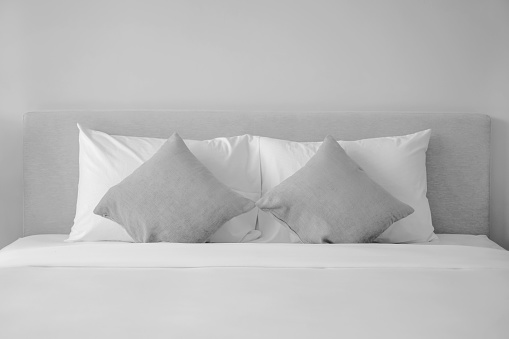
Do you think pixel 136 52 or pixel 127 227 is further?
pixel 136 52

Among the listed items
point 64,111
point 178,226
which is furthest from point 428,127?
point 64,111

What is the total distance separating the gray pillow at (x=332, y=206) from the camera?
3.00 m

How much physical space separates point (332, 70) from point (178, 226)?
1303 mm

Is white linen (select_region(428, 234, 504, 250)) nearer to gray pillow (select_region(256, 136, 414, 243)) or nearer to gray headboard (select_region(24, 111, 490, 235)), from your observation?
gray headboard (select_region(24, 111, 490, 235))

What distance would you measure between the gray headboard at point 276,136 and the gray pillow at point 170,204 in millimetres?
511

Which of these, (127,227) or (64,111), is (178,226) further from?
(64,111)

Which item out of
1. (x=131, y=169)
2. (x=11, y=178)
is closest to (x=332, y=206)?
(x=131, y=169)

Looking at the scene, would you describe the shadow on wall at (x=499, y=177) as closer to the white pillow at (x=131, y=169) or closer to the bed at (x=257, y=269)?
the bed at (x=257, y=269)

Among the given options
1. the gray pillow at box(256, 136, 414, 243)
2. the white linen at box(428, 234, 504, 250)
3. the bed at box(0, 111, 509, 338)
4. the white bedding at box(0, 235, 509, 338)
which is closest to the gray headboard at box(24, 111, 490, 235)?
the bed at box(0, 111, 509, 338)

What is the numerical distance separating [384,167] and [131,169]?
3.92ft

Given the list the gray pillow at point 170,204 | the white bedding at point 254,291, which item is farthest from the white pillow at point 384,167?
the white bedding at point 254,291

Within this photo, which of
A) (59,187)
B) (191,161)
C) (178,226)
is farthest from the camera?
(59,187)

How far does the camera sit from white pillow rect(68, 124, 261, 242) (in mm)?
3168

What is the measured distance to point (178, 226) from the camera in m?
2.96
